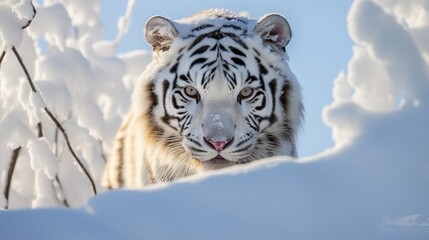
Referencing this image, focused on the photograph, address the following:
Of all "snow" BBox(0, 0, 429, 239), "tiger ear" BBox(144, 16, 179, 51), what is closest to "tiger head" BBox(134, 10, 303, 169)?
"tiger ear" BBox(144, 16, 179, 51)

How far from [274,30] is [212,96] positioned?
585mm

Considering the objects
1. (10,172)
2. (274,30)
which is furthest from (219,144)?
(10,172)

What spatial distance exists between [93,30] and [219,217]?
23.0 feet

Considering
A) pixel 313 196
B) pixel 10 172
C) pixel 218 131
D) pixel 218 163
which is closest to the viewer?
pixel 313 196

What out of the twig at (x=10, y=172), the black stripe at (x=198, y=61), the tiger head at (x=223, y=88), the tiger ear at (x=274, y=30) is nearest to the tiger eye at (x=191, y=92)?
the tiger head at (x=223, y=88)

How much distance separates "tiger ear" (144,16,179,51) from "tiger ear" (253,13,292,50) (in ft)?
1.43

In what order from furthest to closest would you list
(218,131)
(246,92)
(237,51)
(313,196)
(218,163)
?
(237,51) → (246,92) → (218,163) → (218,131) → (313,196)

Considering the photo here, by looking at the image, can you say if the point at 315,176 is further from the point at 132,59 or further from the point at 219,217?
the point at 132,59

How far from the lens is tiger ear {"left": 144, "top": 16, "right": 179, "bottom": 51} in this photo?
4.00 metres

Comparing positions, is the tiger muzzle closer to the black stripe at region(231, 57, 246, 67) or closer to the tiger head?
the tiger head

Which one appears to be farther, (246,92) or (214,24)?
(214,24)

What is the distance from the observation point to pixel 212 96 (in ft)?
12.1

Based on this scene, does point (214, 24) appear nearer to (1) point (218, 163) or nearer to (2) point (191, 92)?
(2) point (191, 92)

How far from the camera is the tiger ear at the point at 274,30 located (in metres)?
3.97
